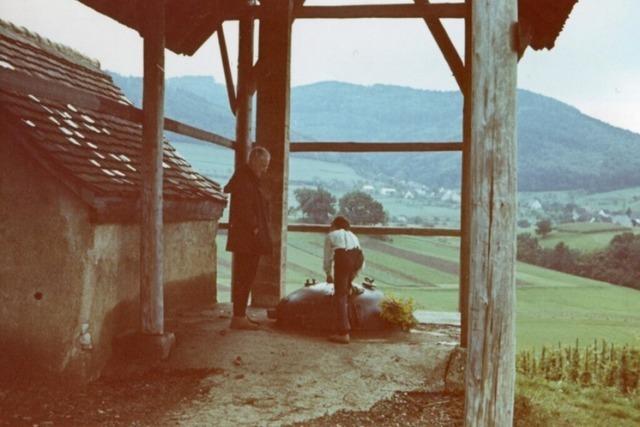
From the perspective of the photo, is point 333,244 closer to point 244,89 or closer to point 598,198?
point 244,89

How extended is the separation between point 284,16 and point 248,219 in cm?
294

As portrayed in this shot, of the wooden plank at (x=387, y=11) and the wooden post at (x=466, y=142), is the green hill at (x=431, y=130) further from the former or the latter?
the wooden post at (x=466, y=142)

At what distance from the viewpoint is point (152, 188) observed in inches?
260

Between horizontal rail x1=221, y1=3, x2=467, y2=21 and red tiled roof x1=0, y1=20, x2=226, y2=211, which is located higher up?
horizontal rail x1=221, y1=3, x2=467, y2=21

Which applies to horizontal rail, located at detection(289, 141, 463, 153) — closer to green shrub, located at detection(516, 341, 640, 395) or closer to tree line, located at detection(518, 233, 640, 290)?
green shrub, located at detection(516, 341, 640, 395)

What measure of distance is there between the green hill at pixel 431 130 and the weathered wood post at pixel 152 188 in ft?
243

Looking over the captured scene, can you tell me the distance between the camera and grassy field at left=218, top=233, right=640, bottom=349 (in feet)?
129

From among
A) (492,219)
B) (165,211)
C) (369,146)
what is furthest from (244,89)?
(492,219)

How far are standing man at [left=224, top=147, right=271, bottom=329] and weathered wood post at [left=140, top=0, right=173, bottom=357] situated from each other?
1.02 metres

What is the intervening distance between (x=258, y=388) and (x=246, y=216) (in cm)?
214

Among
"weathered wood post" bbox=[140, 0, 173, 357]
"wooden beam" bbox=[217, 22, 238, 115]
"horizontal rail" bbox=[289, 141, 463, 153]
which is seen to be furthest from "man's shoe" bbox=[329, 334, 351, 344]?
"wooden beam" bbox=[217, 22, 238, 115]

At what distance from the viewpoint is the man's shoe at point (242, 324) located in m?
7.48

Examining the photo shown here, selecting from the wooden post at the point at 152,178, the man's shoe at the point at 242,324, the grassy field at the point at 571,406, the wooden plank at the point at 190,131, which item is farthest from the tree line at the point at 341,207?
the wooden post at the point at 152,178

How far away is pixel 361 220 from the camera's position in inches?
1209
